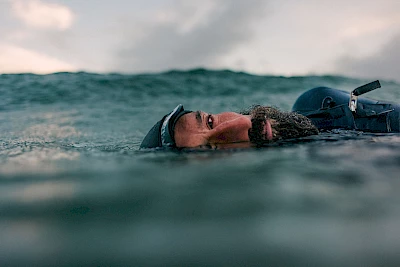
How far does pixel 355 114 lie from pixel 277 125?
4.78 feet

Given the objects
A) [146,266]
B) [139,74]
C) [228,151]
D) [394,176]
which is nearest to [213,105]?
→ [139,74]

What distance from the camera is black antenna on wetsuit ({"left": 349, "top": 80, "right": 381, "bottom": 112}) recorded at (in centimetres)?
429

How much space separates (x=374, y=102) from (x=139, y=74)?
712 inches

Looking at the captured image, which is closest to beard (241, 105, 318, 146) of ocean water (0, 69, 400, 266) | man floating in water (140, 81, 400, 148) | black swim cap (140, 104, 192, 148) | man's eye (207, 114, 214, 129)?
man floating in water (140, 81, 400, 148)

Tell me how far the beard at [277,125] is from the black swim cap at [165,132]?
75cm

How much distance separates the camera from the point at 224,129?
3398mm

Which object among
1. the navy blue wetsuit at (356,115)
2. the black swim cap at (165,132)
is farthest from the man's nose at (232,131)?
the navy blue wetsuit at (356,115)

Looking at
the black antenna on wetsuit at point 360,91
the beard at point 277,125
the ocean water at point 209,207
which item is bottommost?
the ocean water at point 209,207

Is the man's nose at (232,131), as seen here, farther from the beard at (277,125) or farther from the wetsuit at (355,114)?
the wetsuit at (355,114)

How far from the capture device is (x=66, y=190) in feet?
6.84

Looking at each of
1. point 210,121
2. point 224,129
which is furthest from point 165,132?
point 224,129

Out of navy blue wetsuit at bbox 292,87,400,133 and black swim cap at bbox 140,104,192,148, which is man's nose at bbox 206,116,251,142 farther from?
navy blue wetsuit at bbox 292,87,400,133

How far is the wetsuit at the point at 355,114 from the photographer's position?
4488 millimetres

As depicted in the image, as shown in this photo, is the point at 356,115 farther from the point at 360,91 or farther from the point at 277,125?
the point at 277,125
